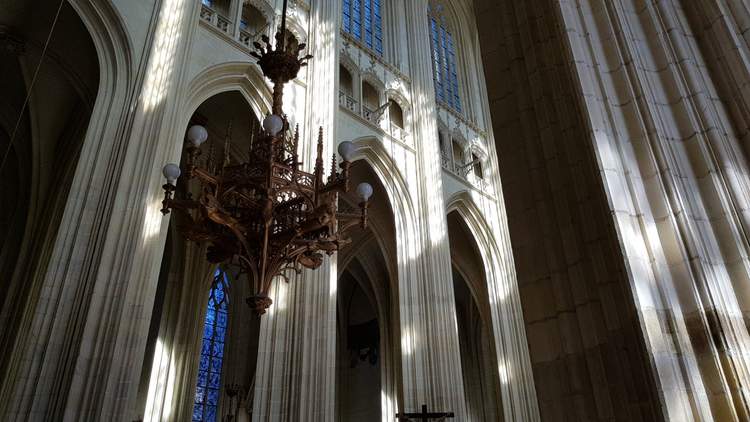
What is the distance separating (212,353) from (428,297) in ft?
23.2

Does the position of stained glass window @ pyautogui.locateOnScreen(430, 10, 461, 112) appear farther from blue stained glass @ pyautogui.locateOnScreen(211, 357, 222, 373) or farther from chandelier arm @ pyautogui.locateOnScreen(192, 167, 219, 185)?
chandelier arm @ pyautogui.locateOnScreen(192, 167, 219, 185)

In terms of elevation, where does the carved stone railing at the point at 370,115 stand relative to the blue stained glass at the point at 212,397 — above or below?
above

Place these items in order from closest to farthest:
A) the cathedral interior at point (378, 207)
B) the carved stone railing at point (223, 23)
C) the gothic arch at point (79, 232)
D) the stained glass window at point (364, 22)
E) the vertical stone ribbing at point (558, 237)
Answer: the vertical stone ribbing at point (558, 237) → the cathedral interior at point (378, 207) → the gothic arch at point (79, 232) → the carved stone railing at point (223, 23) → the stained glass window at point (364, 22)

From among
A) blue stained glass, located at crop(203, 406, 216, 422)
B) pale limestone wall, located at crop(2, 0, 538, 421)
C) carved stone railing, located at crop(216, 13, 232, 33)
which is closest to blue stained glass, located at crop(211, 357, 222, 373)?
blue stained glass, located at crop(203, 406, 216, 422)

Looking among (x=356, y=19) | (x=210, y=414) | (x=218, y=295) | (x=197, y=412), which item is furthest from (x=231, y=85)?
(x=210, y=414)

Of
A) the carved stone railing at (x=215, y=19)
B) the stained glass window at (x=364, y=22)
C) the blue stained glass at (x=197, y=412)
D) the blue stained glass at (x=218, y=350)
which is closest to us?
the carved stone railing at (x=215, y=19)

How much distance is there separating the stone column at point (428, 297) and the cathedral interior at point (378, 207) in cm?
6

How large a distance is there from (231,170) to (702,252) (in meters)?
5.05

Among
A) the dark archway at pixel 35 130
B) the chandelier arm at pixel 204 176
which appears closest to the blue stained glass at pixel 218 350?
the dark archway at pixel 35 130

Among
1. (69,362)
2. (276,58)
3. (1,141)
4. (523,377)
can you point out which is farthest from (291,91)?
(523,377)

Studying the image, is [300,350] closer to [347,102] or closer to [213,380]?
[347,102]

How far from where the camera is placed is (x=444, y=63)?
56.9ft

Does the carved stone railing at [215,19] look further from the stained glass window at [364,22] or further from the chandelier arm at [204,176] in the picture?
the chandelier arm at [204,176]

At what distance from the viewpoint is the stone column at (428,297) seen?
34.1 ft
